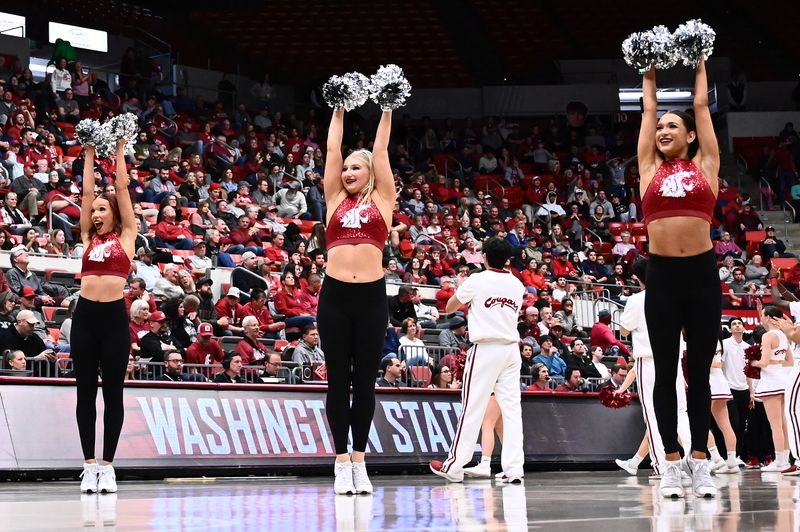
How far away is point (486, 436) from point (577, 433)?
2918mm

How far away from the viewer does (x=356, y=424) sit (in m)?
6.74

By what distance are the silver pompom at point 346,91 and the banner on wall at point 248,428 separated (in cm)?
393

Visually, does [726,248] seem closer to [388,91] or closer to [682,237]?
[388,91]

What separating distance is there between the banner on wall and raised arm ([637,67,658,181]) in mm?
5263

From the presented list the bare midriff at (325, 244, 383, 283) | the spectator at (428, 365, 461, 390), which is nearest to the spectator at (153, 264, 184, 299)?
the spectator at (428, 365, 461, 390)

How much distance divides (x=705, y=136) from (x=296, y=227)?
514 inches

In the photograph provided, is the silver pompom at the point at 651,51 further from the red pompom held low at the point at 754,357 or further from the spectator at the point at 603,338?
the spectator at the point at 603,338

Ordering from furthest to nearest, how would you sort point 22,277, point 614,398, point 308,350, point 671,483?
point 22,277 → point 308,350 → point 614,398 → point 671,483

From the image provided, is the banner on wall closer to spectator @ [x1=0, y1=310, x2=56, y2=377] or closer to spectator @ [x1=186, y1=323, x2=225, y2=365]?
spectator @ [x1=0, y1=310, x2=56, y2=377]

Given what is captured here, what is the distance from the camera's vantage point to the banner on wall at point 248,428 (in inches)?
363

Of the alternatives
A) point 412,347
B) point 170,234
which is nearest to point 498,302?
point 412,347

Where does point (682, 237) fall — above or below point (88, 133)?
below

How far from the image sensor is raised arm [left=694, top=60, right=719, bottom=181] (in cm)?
608

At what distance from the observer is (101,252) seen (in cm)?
773
